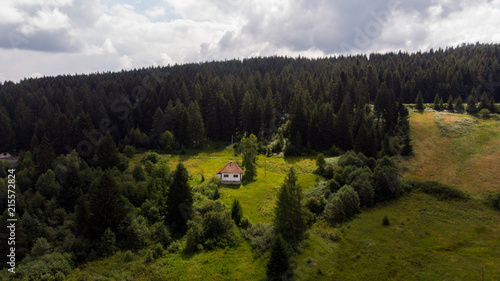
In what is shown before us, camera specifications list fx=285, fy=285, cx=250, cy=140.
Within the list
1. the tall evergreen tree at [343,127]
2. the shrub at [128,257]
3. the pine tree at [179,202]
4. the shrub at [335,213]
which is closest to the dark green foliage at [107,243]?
the shrub at [128,257]

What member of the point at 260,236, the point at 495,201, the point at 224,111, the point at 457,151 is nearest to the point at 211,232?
the point at 260,236

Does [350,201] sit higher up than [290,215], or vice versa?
[290,215]

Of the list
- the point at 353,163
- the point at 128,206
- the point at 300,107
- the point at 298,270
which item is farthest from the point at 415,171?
the point at 128,206

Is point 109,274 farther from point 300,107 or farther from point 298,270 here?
point 300,107

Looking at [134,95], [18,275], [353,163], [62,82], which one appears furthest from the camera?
[62,82]

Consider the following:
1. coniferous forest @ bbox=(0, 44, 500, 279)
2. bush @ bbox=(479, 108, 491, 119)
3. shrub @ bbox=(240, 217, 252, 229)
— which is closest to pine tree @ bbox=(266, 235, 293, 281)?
coniferous forest @ bbox=(0, 44, 500, 279)

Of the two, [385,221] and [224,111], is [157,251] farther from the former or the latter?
[224,111]
